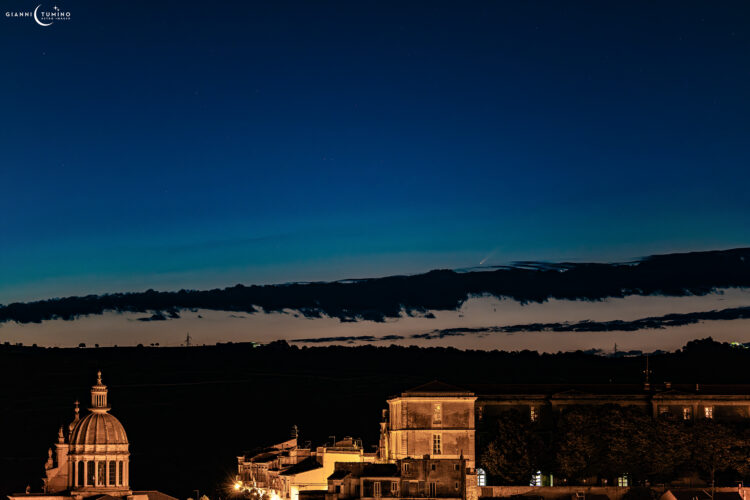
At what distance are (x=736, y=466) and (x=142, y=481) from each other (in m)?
53.4

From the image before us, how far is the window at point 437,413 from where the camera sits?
69375 mm

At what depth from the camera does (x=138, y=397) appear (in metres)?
152

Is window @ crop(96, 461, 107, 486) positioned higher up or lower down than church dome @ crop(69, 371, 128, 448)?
lower down

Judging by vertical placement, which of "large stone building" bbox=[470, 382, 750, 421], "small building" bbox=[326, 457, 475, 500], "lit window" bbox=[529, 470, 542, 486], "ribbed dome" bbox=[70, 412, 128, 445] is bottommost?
"lit window" bbox=[529, 470, 542, 486]

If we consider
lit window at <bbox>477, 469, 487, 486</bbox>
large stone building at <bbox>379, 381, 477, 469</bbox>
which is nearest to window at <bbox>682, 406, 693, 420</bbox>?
lit window at <bbox>477, 469, 487, 486</bbox>

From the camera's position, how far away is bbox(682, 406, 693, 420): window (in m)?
72.4

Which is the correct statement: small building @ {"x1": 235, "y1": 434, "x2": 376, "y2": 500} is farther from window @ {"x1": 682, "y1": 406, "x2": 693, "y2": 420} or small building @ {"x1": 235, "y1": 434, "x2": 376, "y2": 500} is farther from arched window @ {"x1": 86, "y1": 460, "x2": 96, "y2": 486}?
window @ {"x1": 682, "y1": 406, "x2": 693, "y2": 420}

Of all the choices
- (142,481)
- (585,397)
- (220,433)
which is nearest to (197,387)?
(220,433)

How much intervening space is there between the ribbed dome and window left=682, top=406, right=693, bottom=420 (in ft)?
93.1

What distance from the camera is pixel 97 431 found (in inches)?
2923

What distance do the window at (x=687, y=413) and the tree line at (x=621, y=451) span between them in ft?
7.39

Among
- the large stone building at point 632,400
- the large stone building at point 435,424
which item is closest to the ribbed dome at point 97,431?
the large stone building at point 435,424

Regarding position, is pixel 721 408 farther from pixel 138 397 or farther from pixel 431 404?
pixel 138 397

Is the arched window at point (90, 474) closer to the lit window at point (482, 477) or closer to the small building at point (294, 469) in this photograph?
the small building at point (294, 469)
